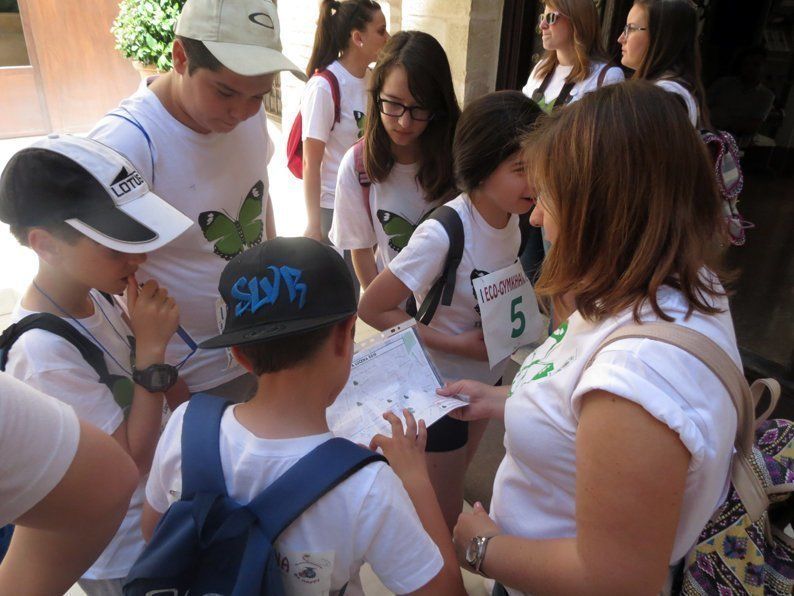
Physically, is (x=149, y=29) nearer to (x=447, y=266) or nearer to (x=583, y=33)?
(x=583, y=33)

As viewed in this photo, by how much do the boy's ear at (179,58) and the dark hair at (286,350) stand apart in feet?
3.40

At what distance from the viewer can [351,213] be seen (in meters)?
2.29

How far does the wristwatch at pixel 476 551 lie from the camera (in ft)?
3.84

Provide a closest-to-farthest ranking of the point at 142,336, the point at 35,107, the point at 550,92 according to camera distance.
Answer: the point at 142,336 < the point at 550,92 < the point at 35,107

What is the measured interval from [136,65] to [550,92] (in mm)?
5645

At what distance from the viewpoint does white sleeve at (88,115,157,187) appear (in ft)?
5.18

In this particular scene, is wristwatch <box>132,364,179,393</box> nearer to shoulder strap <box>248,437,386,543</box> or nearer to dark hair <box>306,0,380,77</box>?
shoulder strap <box>248,437,386,543</box>

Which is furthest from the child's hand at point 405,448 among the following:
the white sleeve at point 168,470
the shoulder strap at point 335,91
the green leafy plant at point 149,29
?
the green leafy plant at point 149,29

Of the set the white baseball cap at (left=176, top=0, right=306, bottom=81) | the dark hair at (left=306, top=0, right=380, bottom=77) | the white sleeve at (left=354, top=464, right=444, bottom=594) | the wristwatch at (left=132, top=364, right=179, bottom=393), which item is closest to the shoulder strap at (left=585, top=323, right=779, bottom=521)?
the white sleeve at (left=354, top=464, right=444, bottom=594)

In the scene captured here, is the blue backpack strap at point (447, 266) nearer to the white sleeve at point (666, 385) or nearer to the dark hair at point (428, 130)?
the dark hair at point (428, 130)

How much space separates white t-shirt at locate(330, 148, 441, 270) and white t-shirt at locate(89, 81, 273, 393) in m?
0.39

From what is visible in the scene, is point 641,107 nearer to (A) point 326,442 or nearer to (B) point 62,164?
(A) point 326,442

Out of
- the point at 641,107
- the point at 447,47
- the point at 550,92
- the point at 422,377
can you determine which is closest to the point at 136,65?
the point at 447,47

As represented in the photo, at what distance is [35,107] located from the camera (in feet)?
26.6
